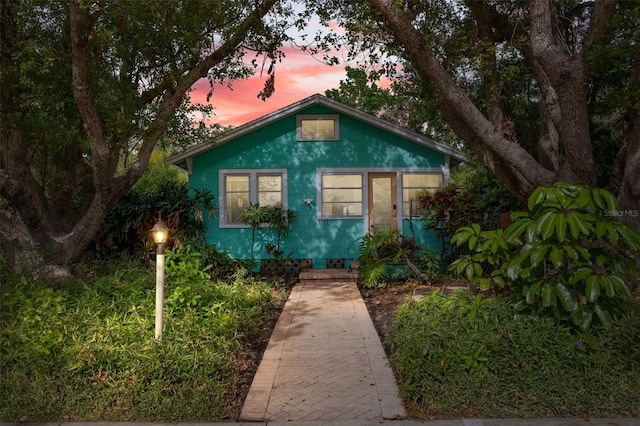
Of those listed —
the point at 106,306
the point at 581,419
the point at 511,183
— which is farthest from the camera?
the point at 511,183

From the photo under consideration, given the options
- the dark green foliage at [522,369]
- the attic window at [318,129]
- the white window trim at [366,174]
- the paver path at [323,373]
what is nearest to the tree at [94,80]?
the attic window at [318,129]

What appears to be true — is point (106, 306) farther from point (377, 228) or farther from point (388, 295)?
point (377, 228)

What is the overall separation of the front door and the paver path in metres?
4.99

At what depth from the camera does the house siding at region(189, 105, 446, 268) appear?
12.3 m

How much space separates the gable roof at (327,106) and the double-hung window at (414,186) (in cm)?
75

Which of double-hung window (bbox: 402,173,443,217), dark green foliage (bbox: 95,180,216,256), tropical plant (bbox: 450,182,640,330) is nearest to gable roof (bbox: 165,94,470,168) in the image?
double-hung window (bbox: 402,173,443,217)

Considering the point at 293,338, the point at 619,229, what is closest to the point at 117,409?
the point at 293,338

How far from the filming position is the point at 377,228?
1253 cm

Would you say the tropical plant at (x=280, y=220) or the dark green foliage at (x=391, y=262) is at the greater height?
the tropical plant at (x=280, y=220)

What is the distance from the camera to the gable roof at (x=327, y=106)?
39.3 ft

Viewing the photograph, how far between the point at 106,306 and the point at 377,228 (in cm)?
771

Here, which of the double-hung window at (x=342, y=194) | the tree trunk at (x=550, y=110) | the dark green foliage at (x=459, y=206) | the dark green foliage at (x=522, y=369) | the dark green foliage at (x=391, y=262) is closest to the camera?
the dark green foliage at (x=522, y=369)

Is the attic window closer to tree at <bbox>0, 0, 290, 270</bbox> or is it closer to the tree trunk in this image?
tree at <bbox>0, 0, 290, 270</bbox>

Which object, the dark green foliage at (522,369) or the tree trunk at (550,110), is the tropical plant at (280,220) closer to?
the tree trunk at (550,110)
